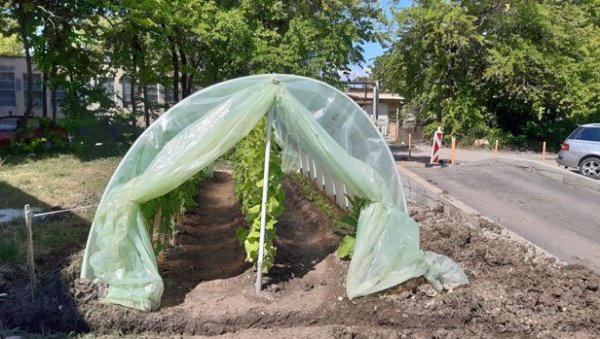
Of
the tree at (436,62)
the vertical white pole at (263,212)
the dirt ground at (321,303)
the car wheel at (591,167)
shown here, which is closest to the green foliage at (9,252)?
the dirt ground at (321,303)

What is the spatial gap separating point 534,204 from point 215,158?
7.62 metres

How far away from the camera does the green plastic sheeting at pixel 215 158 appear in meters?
5.57

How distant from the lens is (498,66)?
25.1 m

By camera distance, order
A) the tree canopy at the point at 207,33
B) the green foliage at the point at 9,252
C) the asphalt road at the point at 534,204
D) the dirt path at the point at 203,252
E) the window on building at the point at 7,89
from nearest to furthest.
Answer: the dirt path at the point at 203,252
the green foliage at the point at 9,252
the asphalt road at the point at 534,204
the tree canopy at the point at 207,33
the window on building at the point at 7,89

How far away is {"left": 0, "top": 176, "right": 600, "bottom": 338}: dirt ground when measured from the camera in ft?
17.3

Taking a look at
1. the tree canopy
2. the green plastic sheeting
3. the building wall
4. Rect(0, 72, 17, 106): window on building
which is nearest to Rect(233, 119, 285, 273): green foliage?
the green plastic sheeting

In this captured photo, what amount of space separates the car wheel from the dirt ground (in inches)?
367

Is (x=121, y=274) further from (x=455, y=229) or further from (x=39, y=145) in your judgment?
(x=39, y=145)

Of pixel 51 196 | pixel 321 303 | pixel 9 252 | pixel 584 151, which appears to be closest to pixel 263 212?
pixel 321 303

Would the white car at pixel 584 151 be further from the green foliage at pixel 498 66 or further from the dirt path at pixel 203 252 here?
the dirt path at pixel 203 252

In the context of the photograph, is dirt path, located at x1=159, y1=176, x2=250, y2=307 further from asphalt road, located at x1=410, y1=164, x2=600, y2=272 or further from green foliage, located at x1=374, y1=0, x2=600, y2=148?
green foliage, located at x1=374, y1=0, x2=600, y2=148

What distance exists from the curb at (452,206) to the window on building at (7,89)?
1017 inches

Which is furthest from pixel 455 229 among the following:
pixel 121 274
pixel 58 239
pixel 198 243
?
pixel 58 239

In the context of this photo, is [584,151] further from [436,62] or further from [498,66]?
[436,62]
